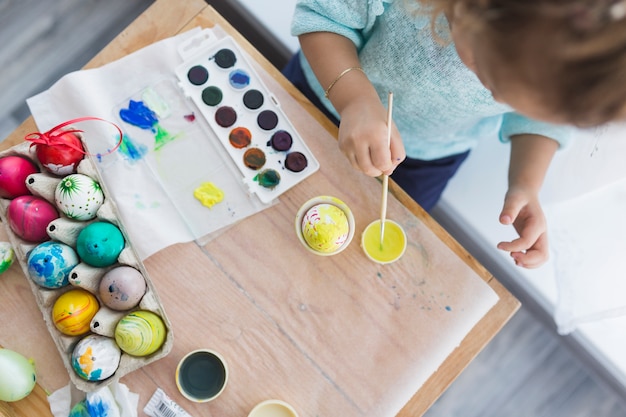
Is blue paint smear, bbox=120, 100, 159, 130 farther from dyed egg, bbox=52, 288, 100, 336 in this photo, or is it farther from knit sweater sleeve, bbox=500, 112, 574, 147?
knit sweater sleeve, bbox=500, 112, 574, 147

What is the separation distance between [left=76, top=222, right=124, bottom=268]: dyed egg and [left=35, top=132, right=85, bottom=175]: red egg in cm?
8

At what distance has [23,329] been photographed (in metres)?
0.64

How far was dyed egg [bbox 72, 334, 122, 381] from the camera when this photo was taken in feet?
1.88

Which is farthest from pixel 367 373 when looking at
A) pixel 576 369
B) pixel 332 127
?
pixel 576 369

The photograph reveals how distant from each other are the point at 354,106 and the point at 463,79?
0.47 ft

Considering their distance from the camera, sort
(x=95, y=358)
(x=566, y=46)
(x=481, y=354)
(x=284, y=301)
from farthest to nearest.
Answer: (x=481, y=354)
(x=284, y=301)
(x=95, y=358)
(x=566, y=46)

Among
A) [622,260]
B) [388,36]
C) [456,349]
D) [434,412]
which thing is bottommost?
[434,412]

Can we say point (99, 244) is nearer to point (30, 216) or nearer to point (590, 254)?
point (30, 216)

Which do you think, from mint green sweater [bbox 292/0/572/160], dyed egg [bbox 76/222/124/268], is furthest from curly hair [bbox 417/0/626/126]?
Answer: dyed egg [bbox 76/222/124/268]

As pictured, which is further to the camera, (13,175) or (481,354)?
(481,354)

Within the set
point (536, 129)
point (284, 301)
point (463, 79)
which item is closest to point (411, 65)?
point (463, 79)

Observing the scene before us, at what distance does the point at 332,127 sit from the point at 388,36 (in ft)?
0.48

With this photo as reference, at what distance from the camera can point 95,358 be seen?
57 cm

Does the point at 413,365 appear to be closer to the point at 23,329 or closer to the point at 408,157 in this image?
the point at 408,157
